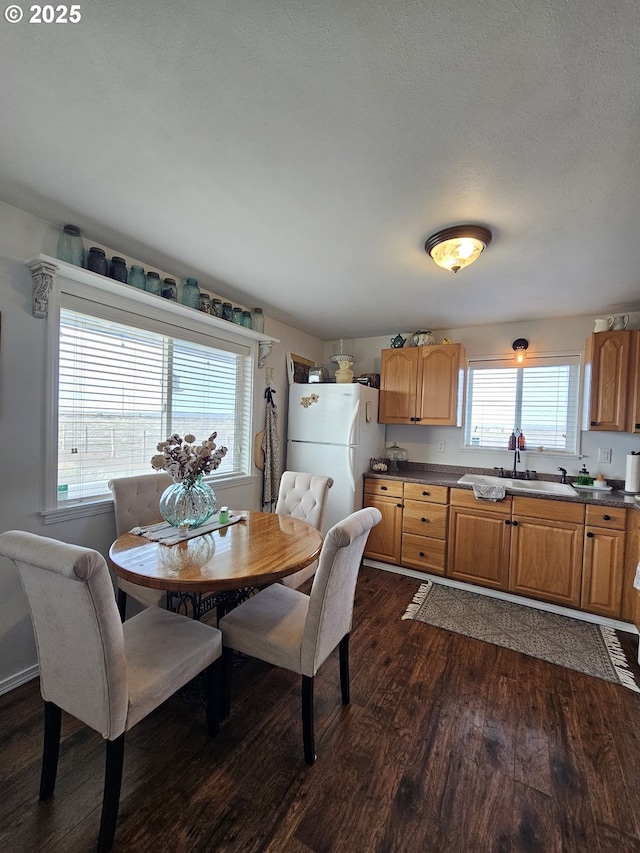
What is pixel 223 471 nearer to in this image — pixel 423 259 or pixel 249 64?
pixel 423 259

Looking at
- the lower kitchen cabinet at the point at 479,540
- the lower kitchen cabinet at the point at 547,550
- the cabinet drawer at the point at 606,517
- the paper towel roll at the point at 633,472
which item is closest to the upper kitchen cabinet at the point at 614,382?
the paper towel roll at the point at 633,472

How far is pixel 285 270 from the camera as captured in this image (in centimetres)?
244

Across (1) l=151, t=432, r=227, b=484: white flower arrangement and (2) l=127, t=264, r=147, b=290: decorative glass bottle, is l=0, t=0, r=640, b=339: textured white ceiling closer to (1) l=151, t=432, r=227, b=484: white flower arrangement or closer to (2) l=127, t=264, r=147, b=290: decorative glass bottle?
(2) l=127, t=264, r=147, b=290: decorative glass bottle

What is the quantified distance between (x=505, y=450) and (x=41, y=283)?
381cm

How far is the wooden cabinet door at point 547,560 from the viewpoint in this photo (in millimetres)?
2652

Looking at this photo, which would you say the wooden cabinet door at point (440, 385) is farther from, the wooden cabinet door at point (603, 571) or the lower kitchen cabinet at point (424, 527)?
the wooden cabinet door at point (603, 571)

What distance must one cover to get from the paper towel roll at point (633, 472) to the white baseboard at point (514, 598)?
99 cm

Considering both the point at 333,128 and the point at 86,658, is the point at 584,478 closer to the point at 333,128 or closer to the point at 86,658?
the point at 333,128

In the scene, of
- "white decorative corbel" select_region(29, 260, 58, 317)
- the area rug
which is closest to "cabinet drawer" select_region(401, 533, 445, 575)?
the area rug

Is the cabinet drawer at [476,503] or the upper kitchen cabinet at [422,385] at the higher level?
the upper kitchen cabinet at [422,385]

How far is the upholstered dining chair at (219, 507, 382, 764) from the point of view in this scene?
1.41 meters

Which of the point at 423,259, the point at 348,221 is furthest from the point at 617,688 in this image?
the point at 348,221

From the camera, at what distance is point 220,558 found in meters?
1.58

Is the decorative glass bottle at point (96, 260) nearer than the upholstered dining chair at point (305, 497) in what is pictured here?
Yes
